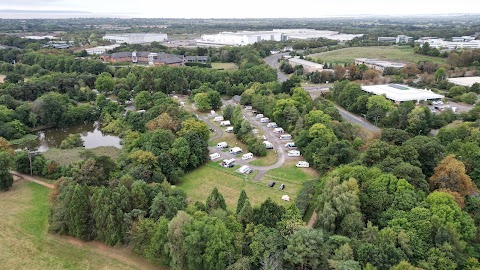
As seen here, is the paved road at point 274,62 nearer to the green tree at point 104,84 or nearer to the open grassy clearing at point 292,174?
the green tree at point 104,84

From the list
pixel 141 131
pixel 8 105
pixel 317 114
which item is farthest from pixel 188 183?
pixel 8 105

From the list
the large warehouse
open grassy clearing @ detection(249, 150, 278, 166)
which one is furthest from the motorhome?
the large warehouse

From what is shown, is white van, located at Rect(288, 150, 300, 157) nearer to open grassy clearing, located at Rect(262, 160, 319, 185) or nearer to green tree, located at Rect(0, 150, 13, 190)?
open grassy clearing, located at Rect(262, 160, 319, 185)

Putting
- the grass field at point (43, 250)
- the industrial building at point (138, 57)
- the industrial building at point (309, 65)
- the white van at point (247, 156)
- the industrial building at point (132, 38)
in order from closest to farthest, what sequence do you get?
the grass field at point (43, 250) → the white van at point (247, 156) → the industrial building at point (309, 65) → the industrial building at point (138, 57) → the industrial building at point (132, 38)

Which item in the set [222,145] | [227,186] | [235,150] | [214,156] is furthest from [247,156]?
[227,186]

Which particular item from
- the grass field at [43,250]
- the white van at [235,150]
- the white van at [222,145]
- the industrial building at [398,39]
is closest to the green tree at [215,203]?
the grass field at [43,250]

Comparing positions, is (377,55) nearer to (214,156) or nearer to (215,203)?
(214,156)

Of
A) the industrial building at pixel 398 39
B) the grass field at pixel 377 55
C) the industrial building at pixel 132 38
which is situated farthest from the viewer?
the industrial building at pixel 132 38
